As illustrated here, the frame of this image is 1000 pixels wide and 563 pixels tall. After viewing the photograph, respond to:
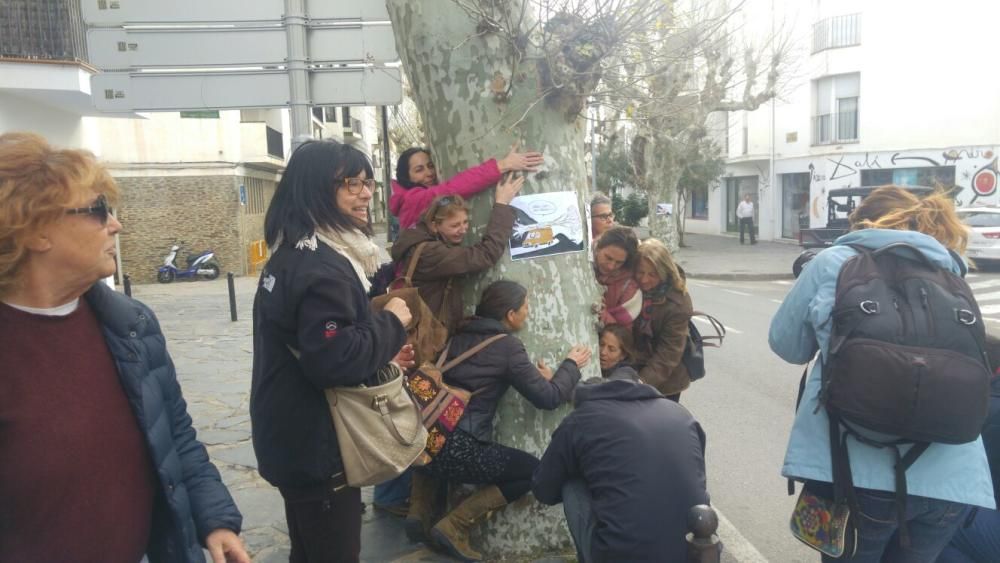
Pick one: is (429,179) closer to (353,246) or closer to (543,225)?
(543,225)

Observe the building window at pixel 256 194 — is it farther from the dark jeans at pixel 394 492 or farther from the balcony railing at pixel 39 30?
the dark jeans at pixel 394 492

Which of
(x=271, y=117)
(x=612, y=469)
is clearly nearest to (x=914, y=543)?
(x=612, y=469)

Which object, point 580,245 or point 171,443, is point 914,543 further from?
point 171,443

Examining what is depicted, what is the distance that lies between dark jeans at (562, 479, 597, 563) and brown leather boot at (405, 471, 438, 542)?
1.20 m

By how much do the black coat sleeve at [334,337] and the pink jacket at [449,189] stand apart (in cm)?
124

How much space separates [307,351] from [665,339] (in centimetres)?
240

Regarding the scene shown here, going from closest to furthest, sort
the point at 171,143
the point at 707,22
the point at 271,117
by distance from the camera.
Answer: the point at 707,22 < the point at 171,143 < the point at 271,117

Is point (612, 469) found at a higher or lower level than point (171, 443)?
lower

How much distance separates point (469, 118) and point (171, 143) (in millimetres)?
17869

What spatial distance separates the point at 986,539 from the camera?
108 inches

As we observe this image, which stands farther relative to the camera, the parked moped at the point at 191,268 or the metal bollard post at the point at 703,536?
the parked moped at the point at 191,268

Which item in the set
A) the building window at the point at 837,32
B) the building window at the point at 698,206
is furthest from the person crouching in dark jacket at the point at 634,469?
the building window at the point at 698,206

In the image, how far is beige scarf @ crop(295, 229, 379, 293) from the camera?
2485mm

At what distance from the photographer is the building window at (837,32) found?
25109 millimetres
